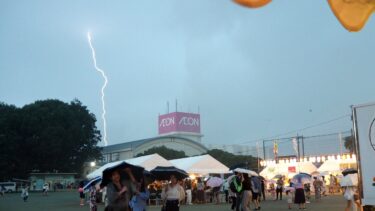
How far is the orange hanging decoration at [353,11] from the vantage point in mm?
3240

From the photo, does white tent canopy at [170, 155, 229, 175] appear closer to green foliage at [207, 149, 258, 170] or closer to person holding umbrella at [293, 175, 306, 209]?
person holding umbrella at [293, 175, 306, 209]

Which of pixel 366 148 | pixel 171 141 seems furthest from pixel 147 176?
pixel 171 141

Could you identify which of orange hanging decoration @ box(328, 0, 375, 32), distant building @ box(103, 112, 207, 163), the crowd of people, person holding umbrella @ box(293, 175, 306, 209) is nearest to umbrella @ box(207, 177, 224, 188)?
the crowd of people

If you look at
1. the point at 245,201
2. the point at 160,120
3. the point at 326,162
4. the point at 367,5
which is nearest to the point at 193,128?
the point at 160,120

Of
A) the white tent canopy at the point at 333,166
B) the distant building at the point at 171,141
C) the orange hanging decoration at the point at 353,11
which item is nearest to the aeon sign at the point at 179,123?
the distant building at the point at 171,141

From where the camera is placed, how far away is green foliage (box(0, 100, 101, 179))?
5875 centimetres

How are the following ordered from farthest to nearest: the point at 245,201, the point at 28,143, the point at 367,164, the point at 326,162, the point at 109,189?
the point at 28,143 < the point at 326,162 < the point at 245,201 < the point at 367,164 < the point at 109,189

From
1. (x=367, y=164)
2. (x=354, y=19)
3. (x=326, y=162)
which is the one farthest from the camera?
(x=326, y=162)

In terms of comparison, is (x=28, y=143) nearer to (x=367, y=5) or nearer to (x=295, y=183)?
(x=295, y=183)

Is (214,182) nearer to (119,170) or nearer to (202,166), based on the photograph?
(202,166)

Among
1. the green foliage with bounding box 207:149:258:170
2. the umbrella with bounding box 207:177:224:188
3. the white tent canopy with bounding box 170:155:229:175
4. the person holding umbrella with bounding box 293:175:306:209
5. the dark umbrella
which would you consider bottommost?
the person holding umbrella with bounding box 293:175:306:209

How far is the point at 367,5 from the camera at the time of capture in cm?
332

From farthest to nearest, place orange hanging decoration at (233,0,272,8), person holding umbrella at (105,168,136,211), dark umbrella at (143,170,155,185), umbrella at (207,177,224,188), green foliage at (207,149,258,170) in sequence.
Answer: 1. green foliage at (207,149,258,170)
2. umbrella at (207,177,224,188)
3. dark umbrella at (143,170,155,185)
4. person holding umbrella at (105,168,136,211)
5. orange hanging decoration at (233,0,272,8)

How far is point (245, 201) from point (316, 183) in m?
17.0
